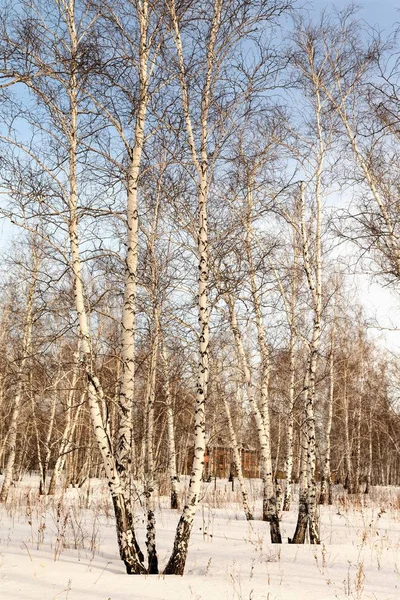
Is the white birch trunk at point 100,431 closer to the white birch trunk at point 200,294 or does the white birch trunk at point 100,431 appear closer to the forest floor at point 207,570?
the forest floor at point 207,570

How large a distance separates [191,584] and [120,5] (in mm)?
7221

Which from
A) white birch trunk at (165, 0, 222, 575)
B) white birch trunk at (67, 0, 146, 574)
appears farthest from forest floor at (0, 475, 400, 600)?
white birch trunk at (165, 0, 222, 575)

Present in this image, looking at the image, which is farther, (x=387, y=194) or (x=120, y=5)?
(x=387, y=194)

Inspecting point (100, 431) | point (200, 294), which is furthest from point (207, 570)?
point (200, 294)

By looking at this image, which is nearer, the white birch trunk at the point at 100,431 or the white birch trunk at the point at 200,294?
the white birch trunk at the point at 100,431

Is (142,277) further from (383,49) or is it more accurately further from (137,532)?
(383,49)

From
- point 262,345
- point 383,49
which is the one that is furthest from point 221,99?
point 262,345

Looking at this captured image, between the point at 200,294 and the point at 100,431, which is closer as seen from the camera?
the point at 100,431

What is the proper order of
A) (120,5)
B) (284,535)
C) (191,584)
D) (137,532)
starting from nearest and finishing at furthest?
(191,584), (120,5), (137,532), (284,535)

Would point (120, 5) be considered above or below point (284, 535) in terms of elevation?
above

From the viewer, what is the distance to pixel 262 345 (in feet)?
33.3

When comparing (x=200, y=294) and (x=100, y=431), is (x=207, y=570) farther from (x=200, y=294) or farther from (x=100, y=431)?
(x=200, y=294)

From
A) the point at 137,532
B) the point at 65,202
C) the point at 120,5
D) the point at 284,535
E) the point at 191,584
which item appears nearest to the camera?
the point at 191,584

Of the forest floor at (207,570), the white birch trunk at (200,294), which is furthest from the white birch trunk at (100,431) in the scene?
the white birch trunk at (200,294)
